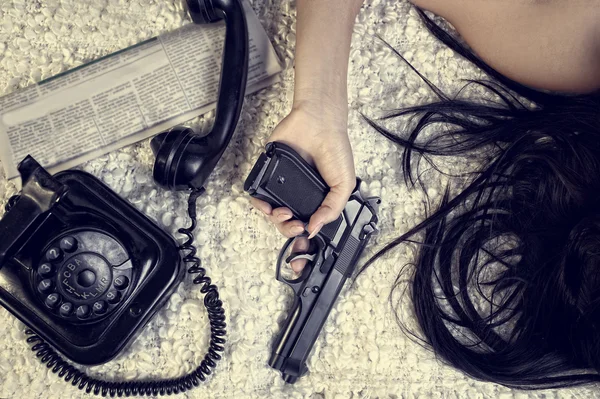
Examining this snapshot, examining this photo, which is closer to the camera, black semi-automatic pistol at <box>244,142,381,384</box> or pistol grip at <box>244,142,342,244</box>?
pistol grip at <box>244,142,342,244</box>

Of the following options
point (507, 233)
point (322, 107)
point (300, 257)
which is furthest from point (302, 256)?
point (507, 233)

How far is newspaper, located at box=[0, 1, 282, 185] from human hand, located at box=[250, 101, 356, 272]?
0.16m

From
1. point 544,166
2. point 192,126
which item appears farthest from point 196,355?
point 544,166

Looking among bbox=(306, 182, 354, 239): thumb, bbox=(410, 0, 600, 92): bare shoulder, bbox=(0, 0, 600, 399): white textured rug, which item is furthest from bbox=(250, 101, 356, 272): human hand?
bbox=(410, 0, 600, 92): bare shoulder

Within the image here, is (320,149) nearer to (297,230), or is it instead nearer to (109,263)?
(297,230)

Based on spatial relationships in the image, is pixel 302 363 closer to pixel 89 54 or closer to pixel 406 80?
pixel 406 80

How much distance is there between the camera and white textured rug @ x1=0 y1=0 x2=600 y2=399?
2.86ft

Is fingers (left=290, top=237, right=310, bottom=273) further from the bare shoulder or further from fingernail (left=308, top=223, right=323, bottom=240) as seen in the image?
the bare shoulder

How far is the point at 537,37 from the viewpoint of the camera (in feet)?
2.67

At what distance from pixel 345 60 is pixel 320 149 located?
17 centimetres

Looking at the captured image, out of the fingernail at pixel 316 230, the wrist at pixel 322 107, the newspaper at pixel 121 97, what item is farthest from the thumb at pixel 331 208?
the newspaper at pixel 121 97

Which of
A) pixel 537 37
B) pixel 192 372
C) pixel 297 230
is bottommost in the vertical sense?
pixel 192 372

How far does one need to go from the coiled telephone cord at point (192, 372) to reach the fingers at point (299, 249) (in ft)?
0.46

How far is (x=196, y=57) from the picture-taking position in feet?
3.03
